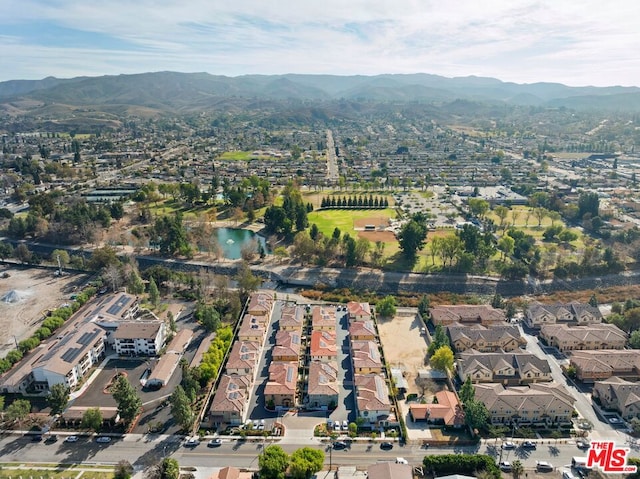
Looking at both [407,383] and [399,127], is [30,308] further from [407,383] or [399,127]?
[399,127]

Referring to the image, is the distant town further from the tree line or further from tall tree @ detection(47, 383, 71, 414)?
the tree line

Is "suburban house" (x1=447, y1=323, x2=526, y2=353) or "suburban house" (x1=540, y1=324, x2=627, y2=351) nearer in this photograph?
"suburban house" (x1=540, y1=324, x2=627, y2=351)

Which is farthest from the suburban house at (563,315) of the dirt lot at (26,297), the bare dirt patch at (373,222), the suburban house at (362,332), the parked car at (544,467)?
the dirt lot at (26,297)

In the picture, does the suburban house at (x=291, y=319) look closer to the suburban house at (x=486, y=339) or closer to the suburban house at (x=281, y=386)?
the suburban house at (x=281, y=386)

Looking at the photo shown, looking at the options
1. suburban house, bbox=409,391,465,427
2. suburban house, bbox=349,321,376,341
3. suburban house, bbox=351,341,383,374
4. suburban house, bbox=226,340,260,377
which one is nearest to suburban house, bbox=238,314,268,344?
suburban house, bbox=226,340,260,377

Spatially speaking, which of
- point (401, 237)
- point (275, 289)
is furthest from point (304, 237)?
point (401, 237)

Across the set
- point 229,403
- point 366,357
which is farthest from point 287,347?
point 229,403

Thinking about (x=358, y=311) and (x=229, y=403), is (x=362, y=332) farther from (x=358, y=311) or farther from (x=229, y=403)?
(x=229, y=403)
